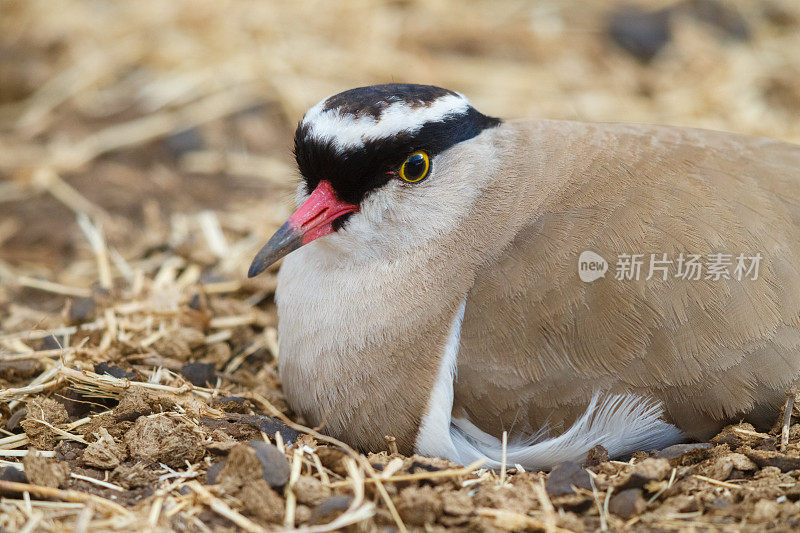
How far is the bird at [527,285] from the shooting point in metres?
2.86

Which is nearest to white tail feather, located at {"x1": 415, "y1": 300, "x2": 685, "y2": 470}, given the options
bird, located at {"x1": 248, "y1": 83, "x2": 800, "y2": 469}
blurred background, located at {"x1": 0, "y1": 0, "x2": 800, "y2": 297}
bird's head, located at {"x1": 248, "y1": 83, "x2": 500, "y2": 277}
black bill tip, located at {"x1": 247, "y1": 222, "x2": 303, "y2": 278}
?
bird, located at {"x1": 248, "y1": 83, "x2": 800, "y2": 469}

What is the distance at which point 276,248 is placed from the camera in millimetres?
3088

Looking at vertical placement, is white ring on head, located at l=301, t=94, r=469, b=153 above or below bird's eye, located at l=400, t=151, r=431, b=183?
above

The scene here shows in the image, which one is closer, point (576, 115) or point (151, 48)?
point (576, 115)

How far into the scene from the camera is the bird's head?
2994mm

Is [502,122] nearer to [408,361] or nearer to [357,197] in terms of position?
[357,197]

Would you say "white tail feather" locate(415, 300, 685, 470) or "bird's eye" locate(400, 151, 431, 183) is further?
"bird's eye" locate(400, 151, 431, 183)

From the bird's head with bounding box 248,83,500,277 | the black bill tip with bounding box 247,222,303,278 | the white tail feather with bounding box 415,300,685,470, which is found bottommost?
the white tail feather with bounding box 415,300,685,470

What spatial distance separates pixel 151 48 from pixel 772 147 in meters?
4.90

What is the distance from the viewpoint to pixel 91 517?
8.18 ft

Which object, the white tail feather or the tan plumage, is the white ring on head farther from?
the white tail feather

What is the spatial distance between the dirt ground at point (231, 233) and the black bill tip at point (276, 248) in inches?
21.2

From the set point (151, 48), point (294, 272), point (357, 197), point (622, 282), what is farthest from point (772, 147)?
point (151, 48)

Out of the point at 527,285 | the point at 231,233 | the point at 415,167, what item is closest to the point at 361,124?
the point at 415,167
